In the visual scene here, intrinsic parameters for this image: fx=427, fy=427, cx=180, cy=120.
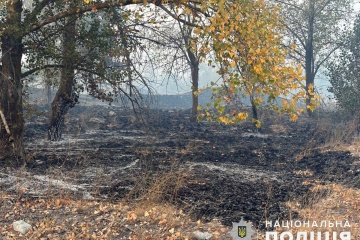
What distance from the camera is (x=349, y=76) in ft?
68.4

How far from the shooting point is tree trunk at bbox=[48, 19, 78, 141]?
10648mm

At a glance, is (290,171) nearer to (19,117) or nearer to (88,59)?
(88,59)

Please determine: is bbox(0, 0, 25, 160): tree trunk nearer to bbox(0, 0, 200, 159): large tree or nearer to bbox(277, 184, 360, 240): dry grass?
bbox(0, 0, 200, 159): large tree

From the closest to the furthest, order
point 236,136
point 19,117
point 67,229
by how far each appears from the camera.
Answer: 1. point 67,229
2. point 19,117
3. point 236,136

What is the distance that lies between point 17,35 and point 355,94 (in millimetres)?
16080

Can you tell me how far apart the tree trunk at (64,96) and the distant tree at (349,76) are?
13.3 meters

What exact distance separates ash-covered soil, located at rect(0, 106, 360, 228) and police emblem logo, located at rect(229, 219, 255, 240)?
26 cm

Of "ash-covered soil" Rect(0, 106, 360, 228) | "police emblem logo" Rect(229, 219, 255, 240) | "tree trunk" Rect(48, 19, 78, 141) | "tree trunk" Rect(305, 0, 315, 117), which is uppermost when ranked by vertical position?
"tree trunk" Rect(305, 0, 315, 117)

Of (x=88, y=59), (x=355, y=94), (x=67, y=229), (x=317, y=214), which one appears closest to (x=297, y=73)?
(x=317, y=214)

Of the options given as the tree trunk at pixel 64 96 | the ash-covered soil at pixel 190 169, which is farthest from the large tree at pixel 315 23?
the tree trunk at pixel 64 96

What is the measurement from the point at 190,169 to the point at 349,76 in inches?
542

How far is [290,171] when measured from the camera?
1068 cm

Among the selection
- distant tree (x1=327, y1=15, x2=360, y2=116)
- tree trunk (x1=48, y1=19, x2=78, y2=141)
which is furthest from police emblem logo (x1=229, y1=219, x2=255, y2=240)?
distant tree (x1=327, y1=15, x2=360, y2=116)

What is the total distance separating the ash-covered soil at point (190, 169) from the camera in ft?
25.0
